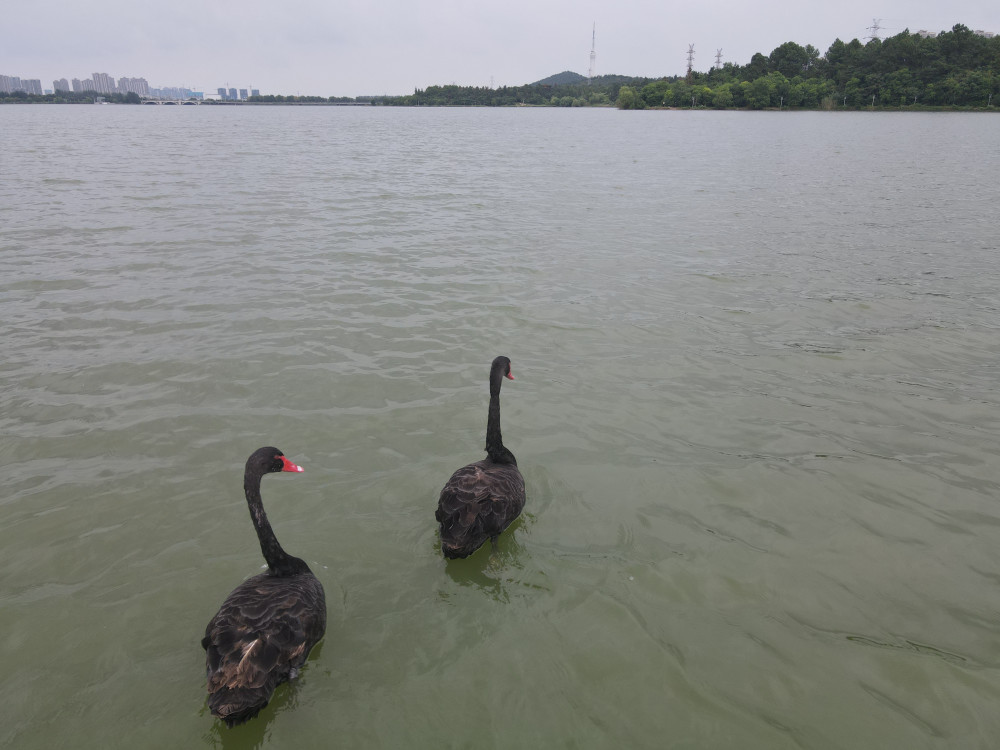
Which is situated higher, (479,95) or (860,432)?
(479,95)

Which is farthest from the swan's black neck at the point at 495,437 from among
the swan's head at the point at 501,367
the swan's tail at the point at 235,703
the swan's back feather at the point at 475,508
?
the swan's tail at the point at 235,703

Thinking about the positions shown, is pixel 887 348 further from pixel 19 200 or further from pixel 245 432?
pixel 19 200

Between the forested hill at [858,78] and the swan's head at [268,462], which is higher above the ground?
the forested hill at [858,78]

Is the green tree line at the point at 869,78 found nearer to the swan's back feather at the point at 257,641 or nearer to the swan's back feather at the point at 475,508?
the swan's back feather at the point at 475,508

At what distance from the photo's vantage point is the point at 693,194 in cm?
2128

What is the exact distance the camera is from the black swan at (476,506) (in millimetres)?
4492

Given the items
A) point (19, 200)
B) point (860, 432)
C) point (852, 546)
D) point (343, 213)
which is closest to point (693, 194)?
point (343, 213)

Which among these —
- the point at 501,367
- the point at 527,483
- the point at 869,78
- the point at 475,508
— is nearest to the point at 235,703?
the point at 475,508

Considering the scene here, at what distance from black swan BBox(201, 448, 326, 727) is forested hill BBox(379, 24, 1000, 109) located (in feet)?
415

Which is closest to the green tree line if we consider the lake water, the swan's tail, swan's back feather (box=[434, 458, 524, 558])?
the lake water

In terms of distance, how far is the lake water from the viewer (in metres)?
3.70

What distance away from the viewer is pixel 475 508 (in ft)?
15.0

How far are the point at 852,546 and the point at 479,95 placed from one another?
7962 inches

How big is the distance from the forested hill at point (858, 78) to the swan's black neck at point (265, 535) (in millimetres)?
126506
